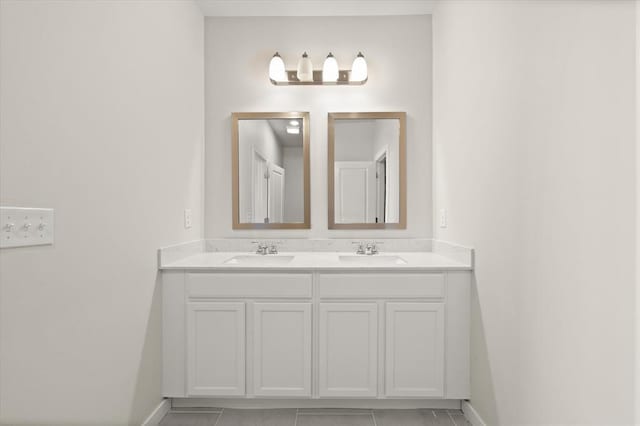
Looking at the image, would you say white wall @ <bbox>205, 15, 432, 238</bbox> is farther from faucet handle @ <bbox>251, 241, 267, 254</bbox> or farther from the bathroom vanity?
the bathroom vanity

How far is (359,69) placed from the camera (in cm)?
259

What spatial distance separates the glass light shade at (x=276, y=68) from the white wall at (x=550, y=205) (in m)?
1.18

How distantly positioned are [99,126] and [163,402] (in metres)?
1.51

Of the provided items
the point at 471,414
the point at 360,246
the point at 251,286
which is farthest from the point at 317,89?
the point at 471,414

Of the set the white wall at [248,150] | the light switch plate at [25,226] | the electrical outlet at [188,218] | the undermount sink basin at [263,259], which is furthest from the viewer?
the white wall at [248,150]

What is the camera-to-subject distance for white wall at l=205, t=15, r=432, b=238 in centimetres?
268

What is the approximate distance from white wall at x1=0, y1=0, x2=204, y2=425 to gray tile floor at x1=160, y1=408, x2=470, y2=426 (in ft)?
0.81

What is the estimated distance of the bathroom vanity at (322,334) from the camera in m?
2.04

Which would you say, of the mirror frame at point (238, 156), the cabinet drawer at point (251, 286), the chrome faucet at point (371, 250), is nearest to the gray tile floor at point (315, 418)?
the cabinet drawer at point (251, 286)

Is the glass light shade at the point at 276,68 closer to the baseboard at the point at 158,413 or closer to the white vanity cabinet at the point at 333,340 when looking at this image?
the white vanity cabinet at the point at 333,340

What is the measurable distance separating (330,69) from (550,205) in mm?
1768

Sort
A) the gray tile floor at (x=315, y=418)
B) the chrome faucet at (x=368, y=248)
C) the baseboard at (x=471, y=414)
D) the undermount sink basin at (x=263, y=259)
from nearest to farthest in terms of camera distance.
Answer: the baseboard at (x=471, y=414)
the gray tile floor at (x=315, y=418)
the undermount sink basin at (x=263, y=259)
the chrome faucet at (x=368, y=248)

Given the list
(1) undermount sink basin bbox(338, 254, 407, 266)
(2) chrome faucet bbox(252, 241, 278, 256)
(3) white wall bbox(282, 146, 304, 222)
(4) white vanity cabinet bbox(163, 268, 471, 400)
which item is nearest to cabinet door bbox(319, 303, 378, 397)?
(4) white vanity cabinet bbox(163, 268, 471, 400)

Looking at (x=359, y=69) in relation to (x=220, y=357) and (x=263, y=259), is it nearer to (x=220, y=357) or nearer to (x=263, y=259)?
(x=263, y=259)
